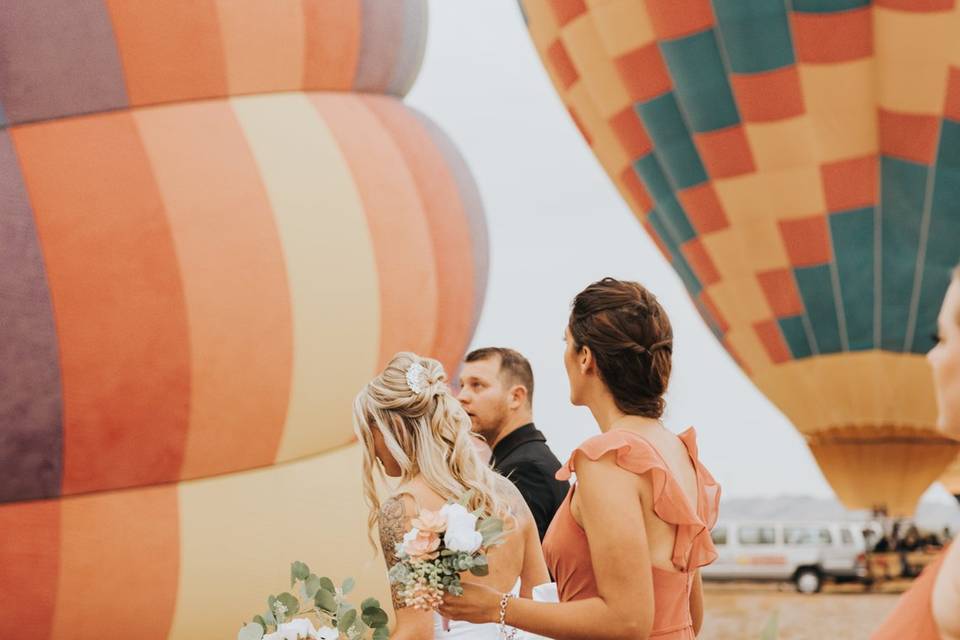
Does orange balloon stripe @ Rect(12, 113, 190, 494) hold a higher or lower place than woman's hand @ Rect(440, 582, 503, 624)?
higher

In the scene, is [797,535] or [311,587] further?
[797,535]

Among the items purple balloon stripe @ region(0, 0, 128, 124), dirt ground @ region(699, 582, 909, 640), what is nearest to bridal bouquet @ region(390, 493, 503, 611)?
purple balloon stripe @ region(0, 0, 128, 124)

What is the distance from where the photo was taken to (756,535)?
12180mm

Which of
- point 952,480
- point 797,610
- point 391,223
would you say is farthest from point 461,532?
point 797,610

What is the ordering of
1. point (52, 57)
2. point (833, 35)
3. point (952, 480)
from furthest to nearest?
point (952, 480)
point (833, 35)
point (52, 57)

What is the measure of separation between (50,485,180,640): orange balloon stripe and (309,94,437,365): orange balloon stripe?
939mm

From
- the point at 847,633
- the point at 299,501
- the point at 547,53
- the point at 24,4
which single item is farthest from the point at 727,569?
the point at 24,4

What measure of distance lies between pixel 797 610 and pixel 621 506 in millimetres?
9338

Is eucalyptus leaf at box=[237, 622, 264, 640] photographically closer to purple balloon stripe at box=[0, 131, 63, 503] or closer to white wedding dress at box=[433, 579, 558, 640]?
white wedding dress at box=[433, 579, 558, 640]

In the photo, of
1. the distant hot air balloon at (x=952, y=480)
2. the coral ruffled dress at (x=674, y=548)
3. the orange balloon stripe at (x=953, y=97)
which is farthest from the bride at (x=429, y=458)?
the distant hot air balloon at (x=952, y=480)

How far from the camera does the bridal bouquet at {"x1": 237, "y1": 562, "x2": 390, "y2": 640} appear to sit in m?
1.78

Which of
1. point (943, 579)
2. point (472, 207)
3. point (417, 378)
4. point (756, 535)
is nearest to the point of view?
point (943, 579)

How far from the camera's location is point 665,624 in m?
1.55

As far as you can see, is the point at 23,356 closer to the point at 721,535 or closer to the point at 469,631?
the point at 469,631
